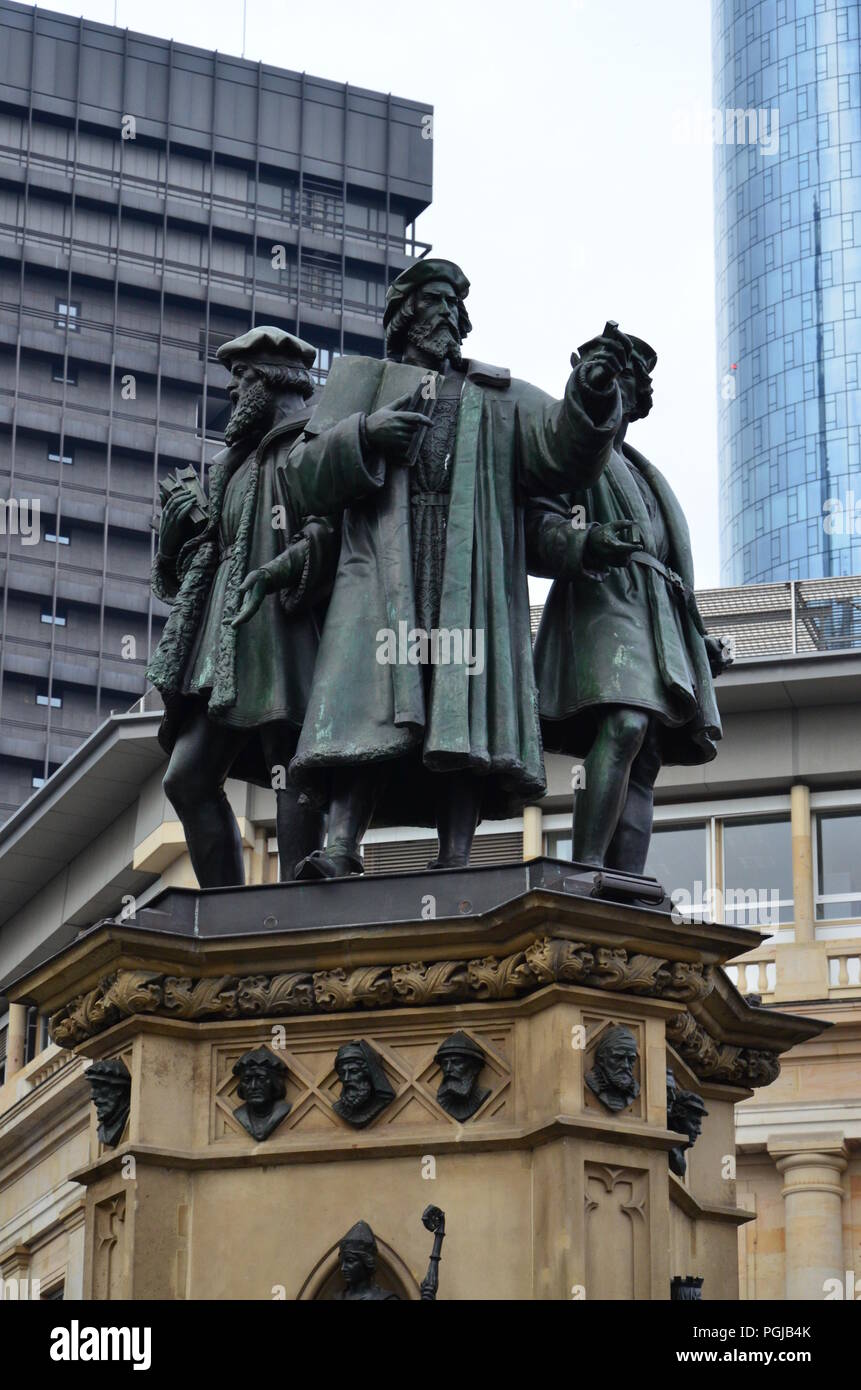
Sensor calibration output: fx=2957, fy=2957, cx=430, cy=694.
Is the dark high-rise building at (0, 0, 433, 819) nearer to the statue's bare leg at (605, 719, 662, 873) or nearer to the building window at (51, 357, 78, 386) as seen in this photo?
the building window at (51, 357, 78, 386)

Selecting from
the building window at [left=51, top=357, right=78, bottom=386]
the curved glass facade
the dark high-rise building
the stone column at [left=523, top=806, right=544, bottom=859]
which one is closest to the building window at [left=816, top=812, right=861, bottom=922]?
the stone column at [left=523, top=806, right=544, bottom=859]

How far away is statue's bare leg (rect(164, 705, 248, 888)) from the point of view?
1358cm

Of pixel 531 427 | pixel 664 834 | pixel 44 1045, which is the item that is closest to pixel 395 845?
pixel 664 834

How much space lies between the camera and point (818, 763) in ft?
151

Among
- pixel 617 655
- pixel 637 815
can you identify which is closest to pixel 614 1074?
pixel 637 815

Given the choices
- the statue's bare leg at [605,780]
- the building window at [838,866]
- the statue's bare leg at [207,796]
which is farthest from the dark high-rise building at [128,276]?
the statue's bare leg at [605,780]

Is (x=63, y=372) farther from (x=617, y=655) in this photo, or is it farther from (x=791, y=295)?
(x=617, y=655)

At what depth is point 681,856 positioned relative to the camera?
45.9m

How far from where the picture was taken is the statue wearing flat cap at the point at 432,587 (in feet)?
42.0

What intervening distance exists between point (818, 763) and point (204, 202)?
3744 inches

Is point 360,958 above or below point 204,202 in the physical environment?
below

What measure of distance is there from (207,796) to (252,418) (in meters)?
2.01

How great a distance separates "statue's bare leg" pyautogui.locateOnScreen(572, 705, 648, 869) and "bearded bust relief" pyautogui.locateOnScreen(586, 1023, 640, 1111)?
4.87 ft
